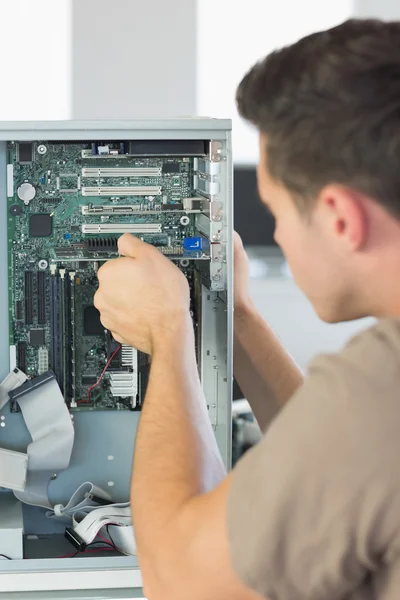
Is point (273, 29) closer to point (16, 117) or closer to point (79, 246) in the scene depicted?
point (16, 117)

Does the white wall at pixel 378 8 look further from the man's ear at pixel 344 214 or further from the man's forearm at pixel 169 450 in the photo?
the man's ear at pixel 344 214

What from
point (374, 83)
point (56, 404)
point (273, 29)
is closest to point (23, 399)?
point (56, 404)

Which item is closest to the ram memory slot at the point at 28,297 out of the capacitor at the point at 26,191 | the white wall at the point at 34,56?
the capacitor at the point at 26,191

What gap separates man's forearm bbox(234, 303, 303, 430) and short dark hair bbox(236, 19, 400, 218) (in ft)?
1.97

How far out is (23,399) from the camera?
1.54 meters

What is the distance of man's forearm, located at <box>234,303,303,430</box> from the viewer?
1422 mm

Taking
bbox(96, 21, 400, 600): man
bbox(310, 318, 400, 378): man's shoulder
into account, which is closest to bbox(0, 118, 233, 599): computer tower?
bbox(96, 21, 400, 600): man

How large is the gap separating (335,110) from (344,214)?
9 cm

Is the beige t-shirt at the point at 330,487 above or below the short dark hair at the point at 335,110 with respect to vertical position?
below

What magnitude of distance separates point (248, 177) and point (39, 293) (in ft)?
9.57

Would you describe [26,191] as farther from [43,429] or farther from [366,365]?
[366,365]

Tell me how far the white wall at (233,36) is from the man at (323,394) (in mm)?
3398

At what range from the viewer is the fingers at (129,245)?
132 centimetres

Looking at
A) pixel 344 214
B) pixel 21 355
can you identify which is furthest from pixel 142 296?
pixel 344 214
